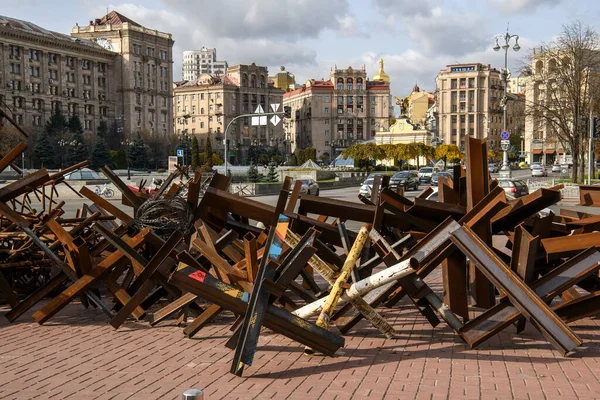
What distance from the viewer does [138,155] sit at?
9981cm

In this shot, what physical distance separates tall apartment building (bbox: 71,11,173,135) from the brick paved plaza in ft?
415

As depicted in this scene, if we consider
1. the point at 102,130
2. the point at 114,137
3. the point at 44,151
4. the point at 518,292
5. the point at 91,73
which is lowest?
the point at 518,292

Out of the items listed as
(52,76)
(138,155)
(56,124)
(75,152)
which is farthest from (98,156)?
(52,76)

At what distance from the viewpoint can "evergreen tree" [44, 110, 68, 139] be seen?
4097 inches

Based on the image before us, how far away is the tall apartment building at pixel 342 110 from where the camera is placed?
16462 centimetres

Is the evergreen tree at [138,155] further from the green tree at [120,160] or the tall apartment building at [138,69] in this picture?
the tall apartment building at [138,69]

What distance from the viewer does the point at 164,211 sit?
8797 mm

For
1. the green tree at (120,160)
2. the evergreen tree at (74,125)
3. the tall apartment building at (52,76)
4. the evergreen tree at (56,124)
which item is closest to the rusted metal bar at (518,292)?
the green tree at (120,160)

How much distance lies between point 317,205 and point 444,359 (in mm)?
2637

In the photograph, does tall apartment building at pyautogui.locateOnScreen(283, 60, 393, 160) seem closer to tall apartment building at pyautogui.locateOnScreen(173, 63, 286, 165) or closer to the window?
tall apartment building at pyautogui.locateOnScreen(173, 63, 286, 165)

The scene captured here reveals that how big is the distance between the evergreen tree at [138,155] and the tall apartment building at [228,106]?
49.1m

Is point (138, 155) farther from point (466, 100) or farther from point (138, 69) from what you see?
point (466, 100)

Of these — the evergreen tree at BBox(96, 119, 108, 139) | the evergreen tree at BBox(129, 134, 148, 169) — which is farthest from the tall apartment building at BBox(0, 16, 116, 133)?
the evergreen tree at BBox(129, 134, 148, 169)

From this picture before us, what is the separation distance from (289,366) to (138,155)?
9671 cm
